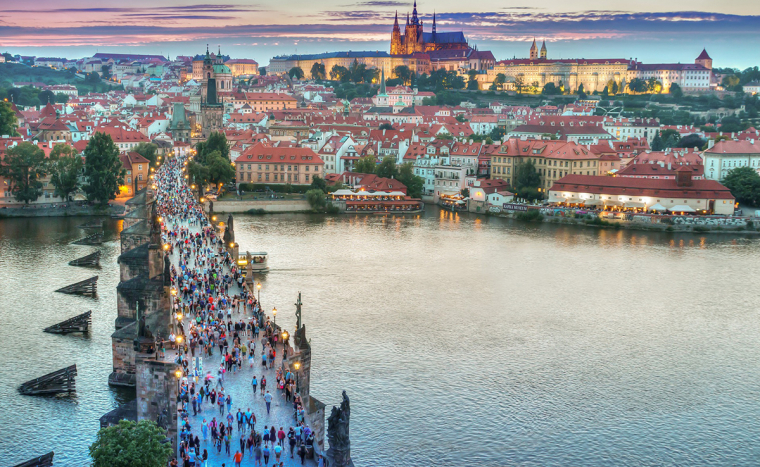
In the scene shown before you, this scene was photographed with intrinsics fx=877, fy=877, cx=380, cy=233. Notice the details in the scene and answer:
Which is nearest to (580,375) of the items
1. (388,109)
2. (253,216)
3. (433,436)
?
(433,436)

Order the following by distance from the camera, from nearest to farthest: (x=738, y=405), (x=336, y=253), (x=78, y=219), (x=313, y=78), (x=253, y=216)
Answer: (x=738, y=405) < (x=336, y=253) < (x=78, y=219) < (x=253, y=216) < (x=313, y=78)

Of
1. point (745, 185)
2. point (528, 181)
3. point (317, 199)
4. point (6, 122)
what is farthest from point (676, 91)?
point (6, 122)

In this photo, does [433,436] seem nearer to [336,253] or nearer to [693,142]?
[336,253]

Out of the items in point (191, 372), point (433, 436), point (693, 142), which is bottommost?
point (433, 436)

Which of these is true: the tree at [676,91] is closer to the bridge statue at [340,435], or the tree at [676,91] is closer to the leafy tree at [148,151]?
the leafy tree at [148,151]

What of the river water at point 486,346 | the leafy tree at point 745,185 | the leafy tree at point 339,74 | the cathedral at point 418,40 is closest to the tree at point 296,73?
the leafy tree at point 339,74
